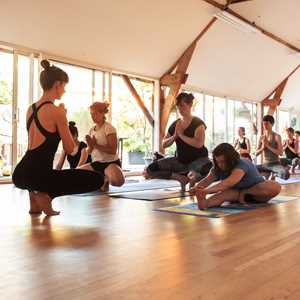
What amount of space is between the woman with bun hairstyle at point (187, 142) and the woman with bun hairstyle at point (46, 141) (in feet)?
5.94

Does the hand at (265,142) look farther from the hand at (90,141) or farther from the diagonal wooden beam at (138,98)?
the diagonal wooden beam at (138,98)

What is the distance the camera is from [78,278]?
1642mm

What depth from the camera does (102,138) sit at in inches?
174

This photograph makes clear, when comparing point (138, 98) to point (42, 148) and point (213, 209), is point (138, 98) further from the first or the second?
point (42, 148)

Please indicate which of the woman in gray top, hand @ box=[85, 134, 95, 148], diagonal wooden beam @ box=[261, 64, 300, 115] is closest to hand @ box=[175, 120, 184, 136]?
hand @ box=[85, 134, 95, 148]

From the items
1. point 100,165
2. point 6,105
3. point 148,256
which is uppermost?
point 6,105

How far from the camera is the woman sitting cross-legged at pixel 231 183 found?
338cm

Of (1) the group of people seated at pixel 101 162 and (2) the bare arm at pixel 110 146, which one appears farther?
(2) the bare arm at pixel 110 146

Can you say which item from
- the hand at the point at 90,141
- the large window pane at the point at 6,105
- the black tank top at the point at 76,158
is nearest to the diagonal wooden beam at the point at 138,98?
the large window pane at the point at 6,105

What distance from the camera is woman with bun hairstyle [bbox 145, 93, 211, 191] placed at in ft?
15.2

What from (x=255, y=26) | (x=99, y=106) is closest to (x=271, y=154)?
(x=99, y=106)

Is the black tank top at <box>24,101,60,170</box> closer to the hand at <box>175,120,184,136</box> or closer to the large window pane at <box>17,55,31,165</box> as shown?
the hand at <box>175,120,184,136</box>

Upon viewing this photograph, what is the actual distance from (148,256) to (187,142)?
2.71 m

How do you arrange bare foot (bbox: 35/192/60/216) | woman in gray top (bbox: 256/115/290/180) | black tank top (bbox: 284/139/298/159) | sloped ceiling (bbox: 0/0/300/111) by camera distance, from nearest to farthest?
bare foot (bbox: 35/192/60/216)
woman in gray top (bbox: 256/115/290/180)
sloped ceiling (bbox: 0/0/300/111)
black tank top (bbox: 284/139/298/159)
